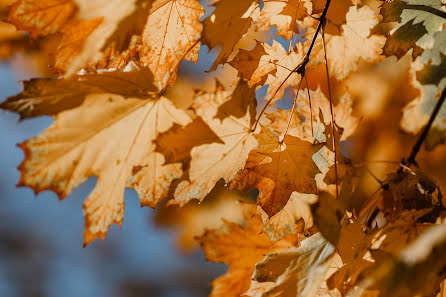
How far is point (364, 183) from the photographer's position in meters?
1.53

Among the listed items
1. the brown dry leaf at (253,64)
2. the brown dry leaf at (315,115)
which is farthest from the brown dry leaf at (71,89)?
the brown dry leaf at (315,115)

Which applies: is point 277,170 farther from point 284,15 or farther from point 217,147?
point 284,15

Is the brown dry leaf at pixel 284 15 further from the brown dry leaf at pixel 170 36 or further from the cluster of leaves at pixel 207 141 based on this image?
the brown dry leaf at pixel 170 36

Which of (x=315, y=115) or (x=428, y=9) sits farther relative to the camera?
(x=315, y=115)

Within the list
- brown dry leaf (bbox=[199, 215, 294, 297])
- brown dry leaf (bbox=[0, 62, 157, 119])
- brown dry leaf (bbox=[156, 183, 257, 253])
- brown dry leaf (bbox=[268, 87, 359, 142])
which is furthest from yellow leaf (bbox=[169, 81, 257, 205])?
brown dry leaf (bbox=[156, 183, 257, 253])

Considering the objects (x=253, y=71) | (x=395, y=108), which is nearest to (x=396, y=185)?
(x=253, y=71)

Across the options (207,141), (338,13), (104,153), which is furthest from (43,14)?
(338,13)

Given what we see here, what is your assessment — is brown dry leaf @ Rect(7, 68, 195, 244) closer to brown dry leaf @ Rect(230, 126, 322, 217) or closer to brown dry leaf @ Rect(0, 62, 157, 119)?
brown dry leaf @ Rect(0, 62, 157, 119)

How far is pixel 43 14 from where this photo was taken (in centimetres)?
71

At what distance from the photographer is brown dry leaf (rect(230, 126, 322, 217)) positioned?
0.83 m

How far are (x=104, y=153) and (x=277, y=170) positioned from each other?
39 centimetres

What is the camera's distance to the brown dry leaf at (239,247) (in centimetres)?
116

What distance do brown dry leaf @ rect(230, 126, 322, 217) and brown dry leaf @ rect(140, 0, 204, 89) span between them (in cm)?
29

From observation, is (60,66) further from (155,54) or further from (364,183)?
(364,183)
